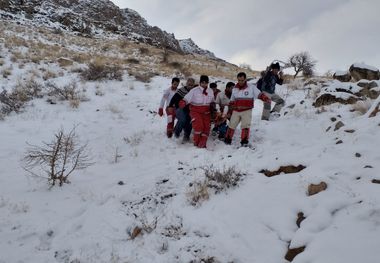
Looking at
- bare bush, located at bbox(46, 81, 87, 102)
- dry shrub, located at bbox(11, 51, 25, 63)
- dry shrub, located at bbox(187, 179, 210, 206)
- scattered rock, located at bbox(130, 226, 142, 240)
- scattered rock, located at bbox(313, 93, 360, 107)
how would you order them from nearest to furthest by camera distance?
scattered rock, located at bbox(130, 226, 142, 240), dry shrub, located at bbox(187, 179, 210, 206), scattered rock, located at bbox(313, 93, 360, 107), bare bush, located at bbox(46, 81, 87, 102), dry shrub, located at bbox(11, 51, 25, 63)

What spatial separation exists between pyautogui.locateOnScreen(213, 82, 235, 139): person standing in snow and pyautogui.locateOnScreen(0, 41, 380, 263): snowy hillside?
40 cm

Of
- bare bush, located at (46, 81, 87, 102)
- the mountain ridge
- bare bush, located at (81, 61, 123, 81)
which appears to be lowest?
bare bush, located at (46, 81, 87, 102)

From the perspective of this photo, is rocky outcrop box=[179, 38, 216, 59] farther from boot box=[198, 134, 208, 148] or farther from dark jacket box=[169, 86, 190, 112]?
boot box=[198, 134, 208, 148]

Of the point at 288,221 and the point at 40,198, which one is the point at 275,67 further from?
the point at 40,198

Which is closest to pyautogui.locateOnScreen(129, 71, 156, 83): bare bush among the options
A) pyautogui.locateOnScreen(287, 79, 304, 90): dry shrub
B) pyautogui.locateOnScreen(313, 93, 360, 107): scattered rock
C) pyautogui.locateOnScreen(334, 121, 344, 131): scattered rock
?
pyautogui.locateOnScreen(287, 79, 304, 90): dry shrub

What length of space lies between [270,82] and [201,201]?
5110mm

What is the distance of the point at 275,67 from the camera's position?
9336 millimetres

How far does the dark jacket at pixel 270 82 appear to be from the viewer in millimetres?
9414

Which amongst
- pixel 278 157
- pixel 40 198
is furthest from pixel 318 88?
pixel 40 198

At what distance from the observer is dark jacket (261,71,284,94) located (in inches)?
371

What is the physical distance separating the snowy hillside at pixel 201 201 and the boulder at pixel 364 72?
→ 315cm

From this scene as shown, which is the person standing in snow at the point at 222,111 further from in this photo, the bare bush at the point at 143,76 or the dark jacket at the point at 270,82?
the bare bush at the point at 143,76

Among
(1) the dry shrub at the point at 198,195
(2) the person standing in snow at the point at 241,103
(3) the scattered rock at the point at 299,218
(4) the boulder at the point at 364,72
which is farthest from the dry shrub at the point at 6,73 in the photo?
(3) the scattered rock at the point at 299,218

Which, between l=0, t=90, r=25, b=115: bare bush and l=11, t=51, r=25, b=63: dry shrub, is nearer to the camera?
l=0, t=90, r=25, b=115: bare bush
